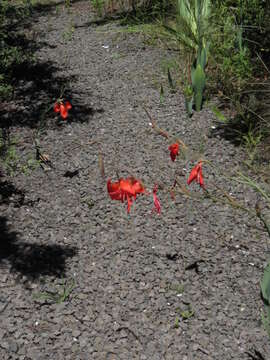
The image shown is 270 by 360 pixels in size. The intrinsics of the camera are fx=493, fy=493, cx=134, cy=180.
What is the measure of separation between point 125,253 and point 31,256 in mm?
460

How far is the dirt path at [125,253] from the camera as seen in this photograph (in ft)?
6.52

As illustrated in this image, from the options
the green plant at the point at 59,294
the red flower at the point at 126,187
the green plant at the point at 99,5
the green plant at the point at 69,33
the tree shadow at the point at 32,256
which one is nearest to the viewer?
the red flower at the point at 126,187

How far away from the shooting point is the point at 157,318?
2066 millimetres

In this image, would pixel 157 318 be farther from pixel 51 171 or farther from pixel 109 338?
pixel 51 171

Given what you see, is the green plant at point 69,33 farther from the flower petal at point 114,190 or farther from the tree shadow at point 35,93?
the flower petal at point 114,190

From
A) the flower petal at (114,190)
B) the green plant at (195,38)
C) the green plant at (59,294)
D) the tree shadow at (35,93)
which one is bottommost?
the tree shadow at (35,93)

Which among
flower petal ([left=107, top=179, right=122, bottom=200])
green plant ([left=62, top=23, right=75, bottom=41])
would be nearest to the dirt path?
flower petal ([left=107, top=179, right=122, bottom=200])

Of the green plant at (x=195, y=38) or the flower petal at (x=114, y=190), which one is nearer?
the flower petal at (x=114, y=190)

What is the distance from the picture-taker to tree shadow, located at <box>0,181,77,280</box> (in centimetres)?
233

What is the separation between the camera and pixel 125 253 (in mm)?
2408

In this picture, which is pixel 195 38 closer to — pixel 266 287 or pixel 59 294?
pixel 59 294

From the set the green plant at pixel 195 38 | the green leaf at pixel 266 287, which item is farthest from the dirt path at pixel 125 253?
the green leaf at pixel 266 287

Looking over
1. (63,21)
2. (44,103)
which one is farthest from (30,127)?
(63,21)

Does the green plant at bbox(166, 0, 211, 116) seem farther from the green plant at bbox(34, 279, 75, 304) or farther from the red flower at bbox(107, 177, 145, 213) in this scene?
the red flower at bbox(107, 177, 145, 213)
